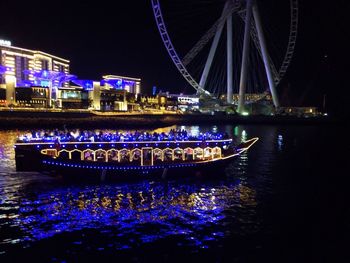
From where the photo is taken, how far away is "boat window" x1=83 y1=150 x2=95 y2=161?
23.3m

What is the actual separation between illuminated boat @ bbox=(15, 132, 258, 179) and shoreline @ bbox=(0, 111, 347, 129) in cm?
4619

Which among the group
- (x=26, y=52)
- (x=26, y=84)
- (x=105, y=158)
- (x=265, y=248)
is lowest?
(x=265, y=248)

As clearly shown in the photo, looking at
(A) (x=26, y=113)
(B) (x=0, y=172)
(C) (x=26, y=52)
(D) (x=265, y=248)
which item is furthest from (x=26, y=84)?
(D) (x=265, y=248)

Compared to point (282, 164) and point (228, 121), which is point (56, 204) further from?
point (228, 121)

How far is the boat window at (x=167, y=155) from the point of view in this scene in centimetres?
2498

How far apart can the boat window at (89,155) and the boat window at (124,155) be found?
5.82 feet

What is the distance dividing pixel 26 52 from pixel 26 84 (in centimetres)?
1940

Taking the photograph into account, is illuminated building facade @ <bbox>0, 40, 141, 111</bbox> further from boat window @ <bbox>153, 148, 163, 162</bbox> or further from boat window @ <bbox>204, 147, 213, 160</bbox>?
boat window @ <bbox>204, 147, 213, 160</bbox>

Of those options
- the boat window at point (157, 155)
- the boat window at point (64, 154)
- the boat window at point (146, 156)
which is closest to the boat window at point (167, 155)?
the boat window at point (157, 155)

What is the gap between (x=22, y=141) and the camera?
22203 mm

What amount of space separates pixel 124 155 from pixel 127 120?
57.0 m

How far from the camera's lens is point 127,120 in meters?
80.6

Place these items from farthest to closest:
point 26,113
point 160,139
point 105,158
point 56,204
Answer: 1. point 26,113
2. point 160,139
3. point 105,158
4. point 56,204

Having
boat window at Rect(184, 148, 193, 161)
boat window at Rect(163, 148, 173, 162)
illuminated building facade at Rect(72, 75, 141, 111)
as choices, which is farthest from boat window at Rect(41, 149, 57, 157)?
illuminated building facade at Rect(72, 75, 141, 111)
